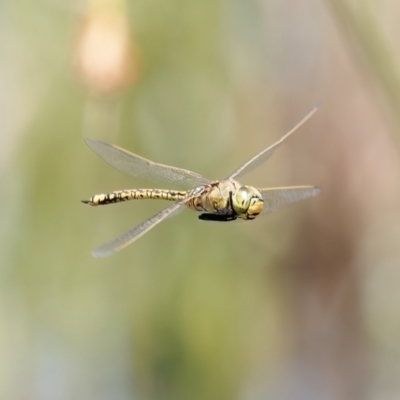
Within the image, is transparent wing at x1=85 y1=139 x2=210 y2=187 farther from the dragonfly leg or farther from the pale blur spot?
the pale blur spot

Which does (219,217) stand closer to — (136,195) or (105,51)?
(136,195)

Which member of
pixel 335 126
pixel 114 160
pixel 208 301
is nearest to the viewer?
pixel 114 160

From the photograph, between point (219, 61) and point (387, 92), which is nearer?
point (387, 92)

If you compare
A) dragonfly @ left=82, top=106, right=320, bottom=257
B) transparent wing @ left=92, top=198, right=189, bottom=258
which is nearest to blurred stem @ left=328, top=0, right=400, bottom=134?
dragonfly @ left=82, top=106, right=320, bottom=257

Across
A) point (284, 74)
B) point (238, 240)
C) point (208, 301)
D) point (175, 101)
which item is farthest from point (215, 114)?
point (208, 301)

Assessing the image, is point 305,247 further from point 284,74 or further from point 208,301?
point 284,74
